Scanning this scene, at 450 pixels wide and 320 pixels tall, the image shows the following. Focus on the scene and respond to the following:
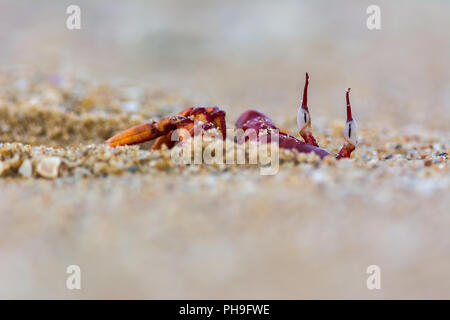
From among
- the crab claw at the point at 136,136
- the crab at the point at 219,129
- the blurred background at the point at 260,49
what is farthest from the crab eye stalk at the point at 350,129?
the blurred background at the point at 260,49

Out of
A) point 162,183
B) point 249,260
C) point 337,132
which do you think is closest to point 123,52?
point 337,132

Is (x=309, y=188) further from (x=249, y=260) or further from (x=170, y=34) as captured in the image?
(x=170, y=34)

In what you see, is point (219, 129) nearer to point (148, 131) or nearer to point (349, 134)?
point (148, 131)

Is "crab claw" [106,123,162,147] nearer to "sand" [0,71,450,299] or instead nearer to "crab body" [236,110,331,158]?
"sand" [0,71,450,299]

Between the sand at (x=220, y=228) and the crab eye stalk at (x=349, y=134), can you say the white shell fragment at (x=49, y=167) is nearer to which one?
the sand at (x=220, y=228)

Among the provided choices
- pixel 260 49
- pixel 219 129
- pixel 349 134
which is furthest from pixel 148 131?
pixel 260 49

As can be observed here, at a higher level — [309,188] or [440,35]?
[440,35]

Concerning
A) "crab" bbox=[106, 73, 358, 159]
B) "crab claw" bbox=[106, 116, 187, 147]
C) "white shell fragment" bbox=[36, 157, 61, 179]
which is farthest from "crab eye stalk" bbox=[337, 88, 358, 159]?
"white shell fragment" bbox=[36, 157, 61, 179]
